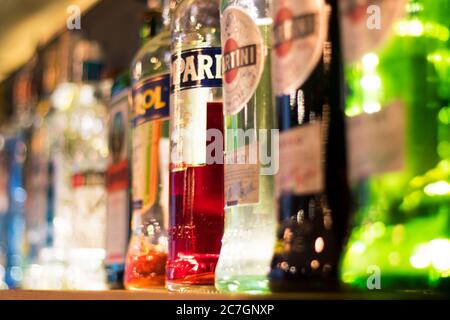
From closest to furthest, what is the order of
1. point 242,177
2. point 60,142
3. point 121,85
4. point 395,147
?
point 395,147, point 242,177, point 121,85, point 60,142

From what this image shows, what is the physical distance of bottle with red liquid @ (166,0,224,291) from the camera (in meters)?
0.85

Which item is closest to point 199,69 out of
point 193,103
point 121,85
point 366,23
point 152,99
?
point 193,103

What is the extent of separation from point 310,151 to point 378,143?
0.20 ft

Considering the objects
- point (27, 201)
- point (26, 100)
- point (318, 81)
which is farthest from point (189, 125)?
point (26, 100)

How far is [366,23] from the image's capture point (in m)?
0.67

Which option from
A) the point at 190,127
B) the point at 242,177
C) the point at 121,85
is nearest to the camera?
the point at 242,177

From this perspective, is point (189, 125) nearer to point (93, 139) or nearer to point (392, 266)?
point (392, 266)

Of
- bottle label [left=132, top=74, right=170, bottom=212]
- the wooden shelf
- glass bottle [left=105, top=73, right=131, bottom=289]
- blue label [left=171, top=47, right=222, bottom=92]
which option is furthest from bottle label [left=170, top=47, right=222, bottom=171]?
glass bottle [left=105, top=73, right=131, bottom=289]

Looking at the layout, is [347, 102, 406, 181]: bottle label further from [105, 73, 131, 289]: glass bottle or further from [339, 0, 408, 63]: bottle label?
[105, 73, 131, 289]: glass bottle

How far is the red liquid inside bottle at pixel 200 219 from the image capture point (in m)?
0.85

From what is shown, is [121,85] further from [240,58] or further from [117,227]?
[240,58]

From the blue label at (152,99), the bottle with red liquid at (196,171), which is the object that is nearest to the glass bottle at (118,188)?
the blue label at (152,99)

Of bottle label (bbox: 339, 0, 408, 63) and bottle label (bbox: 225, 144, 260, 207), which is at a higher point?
bottle label (bbox: 339, 0, 408, 63)

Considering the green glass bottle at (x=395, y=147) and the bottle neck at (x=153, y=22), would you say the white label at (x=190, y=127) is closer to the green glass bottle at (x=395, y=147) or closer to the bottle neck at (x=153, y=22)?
the green glass bottle at (x=395, y=147)
